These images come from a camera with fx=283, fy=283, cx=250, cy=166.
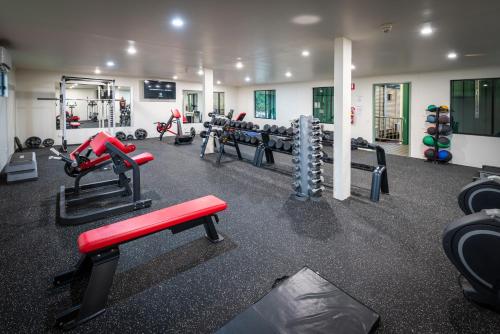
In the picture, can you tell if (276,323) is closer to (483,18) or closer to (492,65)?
(483,18)

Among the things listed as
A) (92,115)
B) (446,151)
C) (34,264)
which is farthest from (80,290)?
(92,115)

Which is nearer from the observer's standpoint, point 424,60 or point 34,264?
point 34,264

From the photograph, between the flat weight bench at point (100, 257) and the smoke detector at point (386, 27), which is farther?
the smoke detector at point (386, 27)

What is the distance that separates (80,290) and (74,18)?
2662mm

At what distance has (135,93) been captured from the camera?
8.85 metres

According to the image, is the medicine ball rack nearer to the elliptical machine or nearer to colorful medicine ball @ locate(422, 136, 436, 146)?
colorful medicine ball @ locate(422, 136, 436, 146)

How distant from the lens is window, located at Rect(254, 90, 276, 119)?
400 inches

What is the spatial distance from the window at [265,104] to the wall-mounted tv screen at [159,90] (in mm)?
3174

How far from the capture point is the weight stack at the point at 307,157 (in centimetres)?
351

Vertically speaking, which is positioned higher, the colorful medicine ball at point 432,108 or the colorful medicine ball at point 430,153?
the colorful medicine ball at point 432,108


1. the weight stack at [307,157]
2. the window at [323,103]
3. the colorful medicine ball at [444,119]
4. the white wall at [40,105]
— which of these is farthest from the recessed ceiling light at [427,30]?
the white wall at [40,105]

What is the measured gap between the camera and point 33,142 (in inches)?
284

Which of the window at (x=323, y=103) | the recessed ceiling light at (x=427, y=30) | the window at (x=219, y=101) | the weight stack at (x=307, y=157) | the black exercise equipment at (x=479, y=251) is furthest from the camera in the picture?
the window at (x=219, y=101)

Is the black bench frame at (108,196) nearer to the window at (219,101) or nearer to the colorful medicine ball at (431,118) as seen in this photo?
the colorful medicine ball at (431,118)
